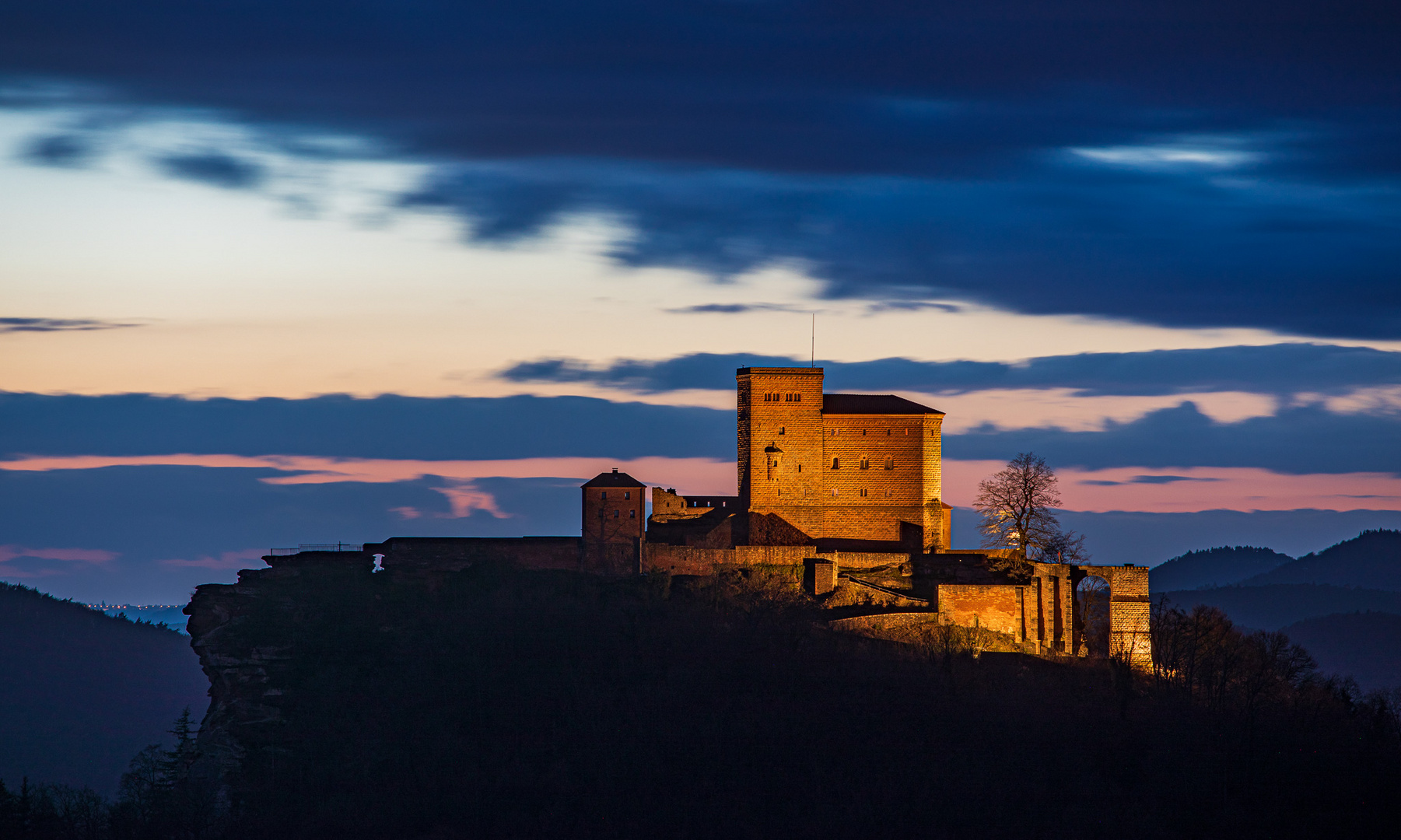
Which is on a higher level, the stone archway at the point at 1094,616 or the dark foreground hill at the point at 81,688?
the stone archway at the point at 1094,616

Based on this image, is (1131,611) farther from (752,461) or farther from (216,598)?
(216,598)

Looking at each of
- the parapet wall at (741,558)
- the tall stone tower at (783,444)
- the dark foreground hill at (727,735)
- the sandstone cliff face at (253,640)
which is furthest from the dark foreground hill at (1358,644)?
the sandstone cliff face at (253,640)

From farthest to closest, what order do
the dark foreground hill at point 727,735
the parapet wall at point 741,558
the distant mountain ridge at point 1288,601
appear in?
the distant mountain ridge at point 1288,601 < the parapet wall at point 741,558 < the dark foreground hill at point 727,735

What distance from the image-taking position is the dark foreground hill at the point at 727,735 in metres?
50.7

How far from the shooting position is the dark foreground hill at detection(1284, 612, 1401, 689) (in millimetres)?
111250

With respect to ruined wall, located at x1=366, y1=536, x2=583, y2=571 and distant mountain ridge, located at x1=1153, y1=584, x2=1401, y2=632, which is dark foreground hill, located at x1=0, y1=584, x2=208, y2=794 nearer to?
ruined wall, located at x1=366, y1=536, x2=583, y2=571

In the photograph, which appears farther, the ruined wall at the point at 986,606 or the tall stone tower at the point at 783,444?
the tall stone tower at the point at 783,444

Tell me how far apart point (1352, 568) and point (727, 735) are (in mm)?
154341

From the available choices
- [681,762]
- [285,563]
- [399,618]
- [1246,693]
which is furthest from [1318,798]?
[285,563]

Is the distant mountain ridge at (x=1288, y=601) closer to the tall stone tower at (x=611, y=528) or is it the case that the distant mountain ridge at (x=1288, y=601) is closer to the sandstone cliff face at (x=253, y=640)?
the tall stone tower at (x=611, y=528)

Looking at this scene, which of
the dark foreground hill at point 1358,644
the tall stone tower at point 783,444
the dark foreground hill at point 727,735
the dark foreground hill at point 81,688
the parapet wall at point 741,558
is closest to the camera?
the dark foreground hill at point 727,735

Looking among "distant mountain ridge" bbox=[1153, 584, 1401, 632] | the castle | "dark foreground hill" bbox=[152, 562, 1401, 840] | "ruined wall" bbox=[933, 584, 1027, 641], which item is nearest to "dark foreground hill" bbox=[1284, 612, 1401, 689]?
"distant mountain ridge" bbox=[1153, 584, 1401, 632]

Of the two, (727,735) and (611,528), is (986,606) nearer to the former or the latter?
(727,735)

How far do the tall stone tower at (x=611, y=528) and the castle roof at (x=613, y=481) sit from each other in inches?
1.2
